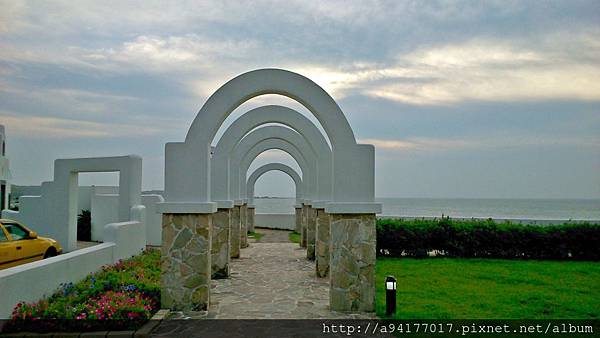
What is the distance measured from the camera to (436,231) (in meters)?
17.5

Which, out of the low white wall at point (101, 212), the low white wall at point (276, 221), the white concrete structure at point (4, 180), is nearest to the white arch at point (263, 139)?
the low white wall at point (101, 212)

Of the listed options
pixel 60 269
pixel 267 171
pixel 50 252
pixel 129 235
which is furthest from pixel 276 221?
pixel 60 269

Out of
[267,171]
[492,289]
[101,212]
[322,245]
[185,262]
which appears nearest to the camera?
[185,262]

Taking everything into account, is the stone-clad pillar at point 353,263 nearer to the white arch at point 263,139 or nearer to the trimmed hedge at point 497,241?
the white arch at point 263,139

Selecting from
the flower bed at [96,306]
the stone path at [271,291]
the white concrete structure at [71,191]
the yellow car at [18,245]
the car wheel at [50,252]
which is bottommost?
the stone path at [271,291]

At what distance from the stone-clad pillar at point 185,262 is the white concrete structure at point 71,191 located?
745 cm

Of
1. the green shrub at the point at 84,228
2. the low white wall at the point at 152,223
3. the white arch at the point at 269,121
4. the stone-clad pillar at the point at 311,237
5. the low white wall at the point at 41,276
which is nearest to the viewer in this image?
the low white wall at the point at 41,276

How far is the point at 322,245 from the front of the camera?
1278 cm

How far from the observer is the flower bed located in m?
7.25

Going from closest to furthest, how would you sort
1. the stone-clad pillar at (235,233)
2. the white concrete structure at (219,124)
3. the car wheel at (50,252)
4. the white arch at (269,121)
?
the white concrete structure at (219,124)
the car wheel at (50,252)
the white arch at (269,121)
the stone-clad pillar at (235,233)

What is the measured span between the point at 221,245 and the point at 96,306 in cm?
539

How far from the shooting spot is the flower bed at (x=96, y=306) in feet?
23.8

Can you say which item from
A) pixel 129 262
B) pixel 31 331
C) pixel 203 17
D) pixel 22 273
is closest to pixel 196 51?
pixel 203 17

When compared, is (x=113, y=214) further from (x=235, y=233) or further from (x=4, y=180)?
(x=4, y=180)
